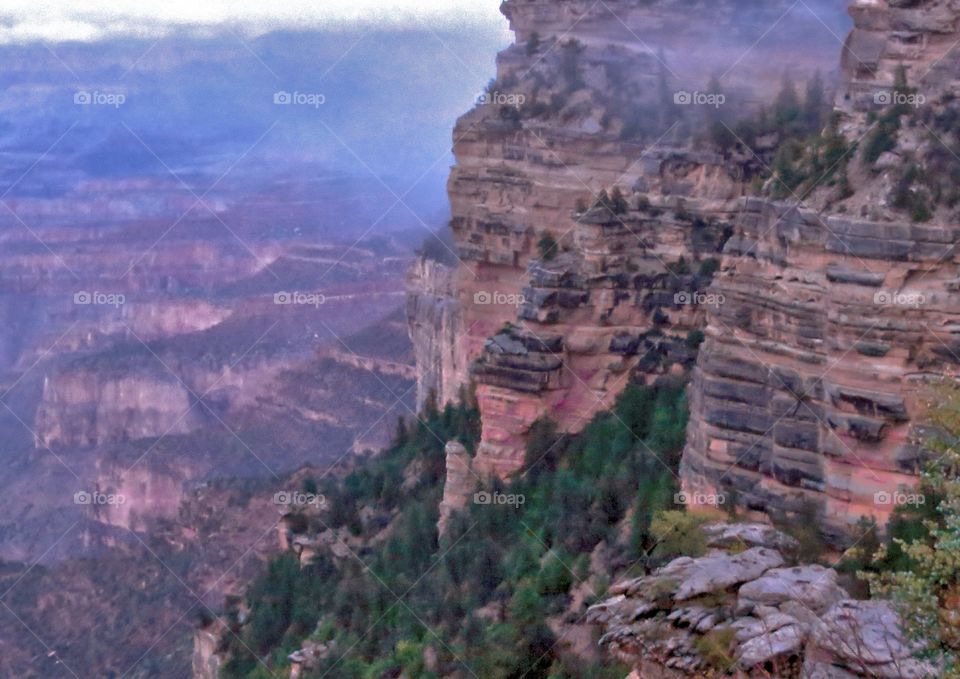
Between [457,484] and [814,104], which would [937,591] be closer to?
[814,104]

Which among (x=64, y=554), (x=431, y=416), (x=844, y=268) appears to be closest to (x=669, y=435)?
(x=844, y=268)

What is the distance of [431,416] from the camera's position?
4303cm

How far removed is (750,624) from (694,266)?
16.6 meters

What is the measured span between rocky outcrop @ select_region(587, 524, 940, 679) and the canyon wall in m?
4.73

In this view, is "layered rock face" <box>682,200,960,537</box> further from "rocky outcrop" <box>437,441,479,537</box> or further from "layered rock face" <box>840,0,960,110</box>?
"rocky outcrop" <box>437,441,479,537</box>

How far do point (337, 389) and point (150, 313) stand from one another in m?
20.1

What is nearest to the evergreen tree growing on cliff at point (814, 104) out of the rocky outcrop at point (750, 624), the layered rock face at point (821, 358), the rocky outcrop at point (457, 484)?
the layered rock face at point (821, 358)

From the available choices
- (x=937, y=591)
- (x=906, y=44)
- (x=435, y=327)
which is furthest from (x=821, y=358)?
(x=435, y=327)

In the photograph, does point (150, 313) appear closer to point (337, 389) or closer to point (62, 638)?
point (337, 389)

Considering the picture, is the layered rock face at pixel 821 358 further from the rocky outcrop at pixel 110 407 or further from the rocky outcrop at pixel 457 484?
the rocky outcrop at pixel 110 407

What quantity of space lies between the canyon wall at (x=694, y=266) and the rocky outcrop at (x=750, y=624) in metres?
4.73

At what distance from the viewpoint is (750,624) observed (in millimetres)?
18391

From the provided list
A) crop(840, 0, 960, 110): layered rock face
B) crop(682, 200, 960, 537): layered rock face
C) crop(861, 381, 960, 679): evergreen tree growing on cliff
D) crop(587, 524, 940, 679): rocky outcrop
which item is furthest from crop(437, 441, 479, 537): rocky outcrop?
crop(861, 381, 960, 679): evergreen tree growing on cliff

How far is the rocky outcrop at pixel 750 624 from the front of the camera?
17219 millimetres
